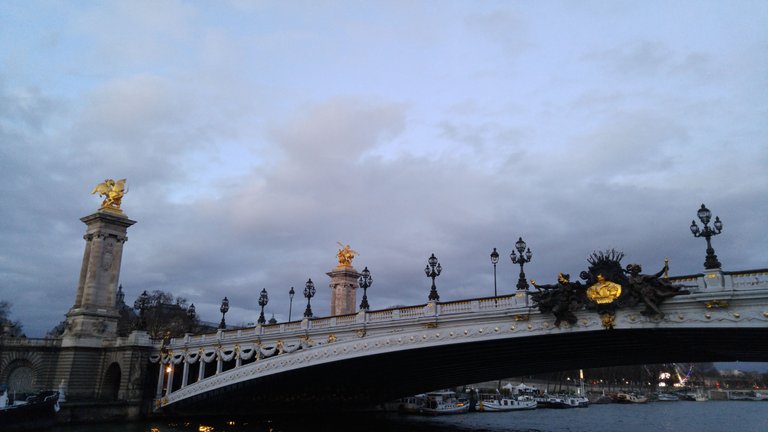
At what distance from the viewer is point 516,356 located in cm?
3384

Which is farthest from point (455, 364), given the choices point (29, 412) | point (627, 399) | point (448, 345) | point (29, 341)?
point (627, 399)

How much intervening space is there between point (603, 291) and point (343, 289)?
3918 cm

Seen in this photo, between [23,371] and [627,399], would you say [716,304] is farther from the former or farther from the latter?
[627,399]

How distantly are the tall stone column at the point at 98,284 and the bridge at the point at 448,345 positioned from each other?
6.00 m

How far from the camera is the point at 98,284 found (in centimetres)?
Answer: 4872

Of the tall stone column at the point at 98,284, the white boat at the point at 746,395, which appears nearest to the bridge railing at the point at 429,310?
the tall stone column at the point at 98,284

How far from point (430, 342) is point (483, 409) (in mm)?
46344

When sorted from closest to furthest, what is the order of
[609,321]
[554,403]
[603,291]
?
[609,321] < [603,291] < [554,403]

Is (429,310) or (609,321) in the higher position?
(429,310)

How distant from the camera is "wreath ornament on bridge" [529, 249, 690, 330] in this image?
913 inches

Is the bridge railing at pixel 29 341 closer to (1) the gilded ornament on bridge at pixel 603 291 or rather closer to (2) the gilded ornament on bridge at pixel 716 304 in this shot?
(1) the gilded ornament on bridge at pixel 603 291

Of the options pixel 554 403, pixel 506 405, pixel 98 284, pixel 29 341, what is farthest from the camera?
pixel 554 403

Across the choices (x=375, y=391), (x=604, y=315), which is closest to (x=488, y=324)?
(x=604, y=315)

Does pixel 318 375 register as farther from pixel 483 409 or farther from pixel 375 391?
pixel 483 409
